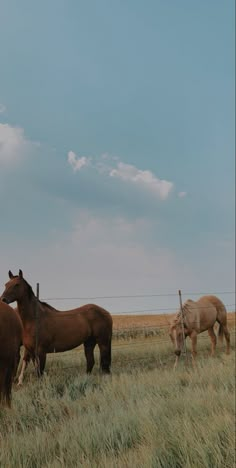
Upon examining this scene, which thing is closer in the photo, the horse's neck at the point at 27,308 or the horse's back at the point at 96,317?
the horse's neck at the point at 27,308

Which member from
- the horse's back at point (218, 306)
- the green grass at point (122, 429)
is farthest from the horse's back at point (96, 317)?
the horse's back at point (218, 306)

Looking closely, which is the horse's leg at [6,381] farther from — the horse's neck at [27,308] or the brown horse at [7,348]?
the horse's neck at [27,308]

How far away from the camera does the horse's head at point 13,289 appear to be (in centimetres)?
733

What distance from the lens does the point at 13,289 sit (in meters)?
A: 7.46

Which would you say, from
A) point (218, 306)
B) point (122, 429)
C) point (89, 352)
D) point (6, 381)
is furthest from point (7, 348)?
point (218, 306)

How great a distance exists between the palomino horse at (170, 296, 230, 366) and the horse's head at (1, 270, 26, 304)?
4.88 metres

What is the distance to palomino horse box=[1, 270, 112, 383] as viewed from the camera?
7831 mm

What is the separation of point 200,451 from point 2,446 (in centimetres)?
154

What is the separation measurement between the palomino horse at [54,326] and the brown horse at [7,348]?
Result: 281cm

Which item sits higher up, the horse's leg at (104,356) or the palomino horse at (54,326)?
the palomino horse at (54,326)

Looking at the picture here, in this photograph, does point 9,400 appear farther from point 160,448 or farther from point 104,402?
point 160,448

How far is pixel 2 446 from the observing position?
3.15 m

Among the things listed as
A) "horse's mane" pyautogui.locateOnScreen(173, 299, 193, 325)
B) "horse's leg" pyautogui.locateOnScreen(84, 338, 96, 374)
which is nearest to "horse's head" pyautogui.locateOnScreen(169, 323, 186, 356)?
"horse's mane" pyautogui.locateOnScreen(173, 299, 193, 325)

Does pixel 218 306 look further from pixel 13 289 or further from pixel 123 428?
pixel 123 428
